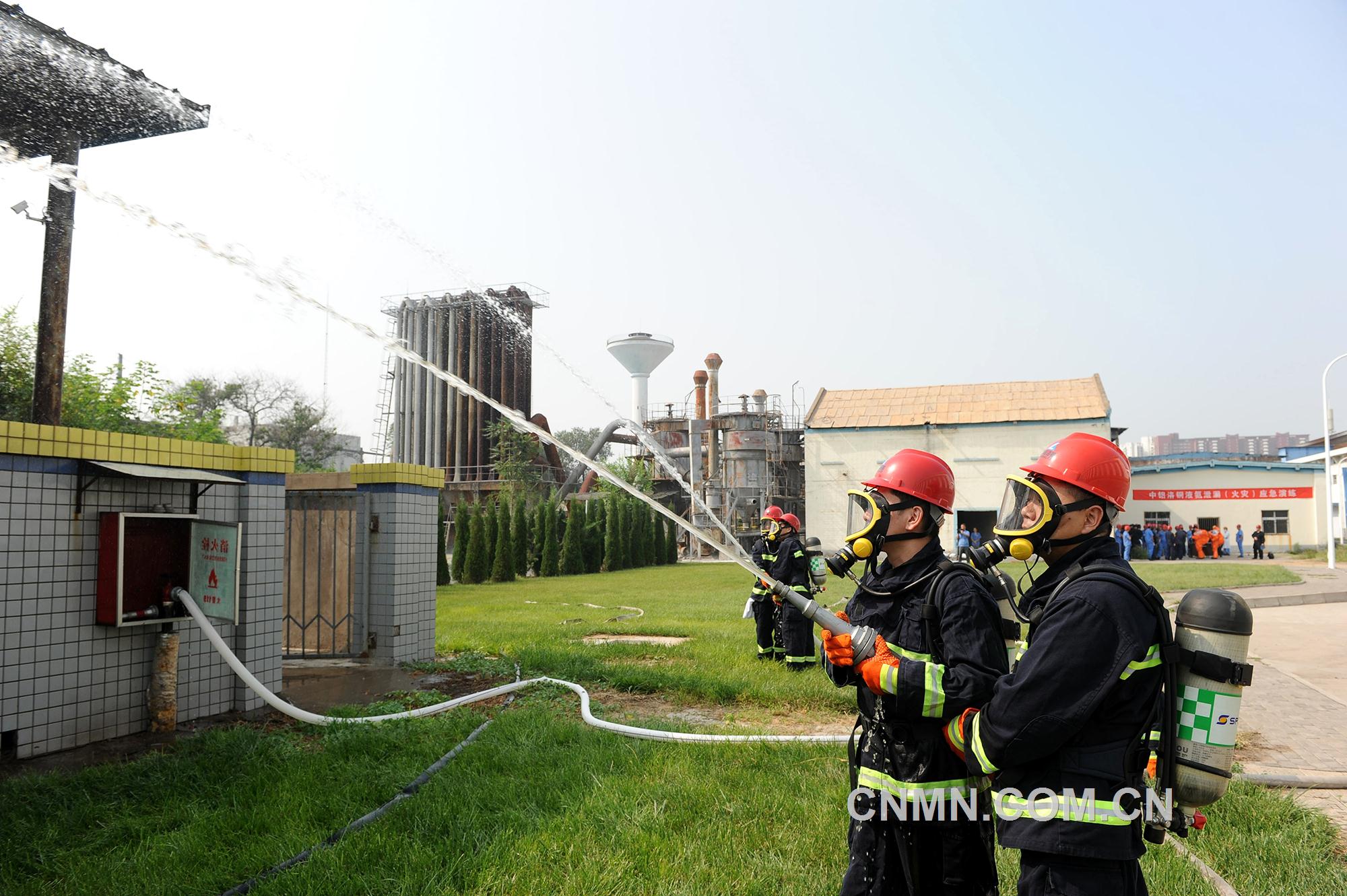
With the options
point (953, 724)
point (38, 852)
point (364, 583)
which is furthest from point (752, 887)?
point (364, 583)

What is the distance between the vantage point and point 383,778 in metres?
5.16

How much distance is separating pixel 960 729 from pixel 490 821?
9.60 feet

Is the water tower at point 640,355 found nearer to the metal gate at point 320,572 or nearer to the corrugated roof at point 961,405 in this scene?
the corrugated roof at point 961,405

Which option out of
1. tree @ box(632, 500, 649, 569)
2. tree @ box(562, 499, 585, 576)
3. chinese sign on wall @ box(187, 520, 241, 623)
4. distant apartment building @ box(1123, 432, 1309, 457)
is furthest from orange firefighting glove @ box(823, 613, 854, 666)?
distant apartment building @ box(1123, 432, 1309, 457)

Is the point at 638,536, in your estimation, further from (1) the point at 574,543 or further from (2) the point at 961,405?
(2) the point at 961,405

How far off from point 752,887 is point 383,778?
2.56 metres

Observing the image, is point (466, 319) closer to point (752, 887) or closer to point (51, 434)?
point (51, 434)

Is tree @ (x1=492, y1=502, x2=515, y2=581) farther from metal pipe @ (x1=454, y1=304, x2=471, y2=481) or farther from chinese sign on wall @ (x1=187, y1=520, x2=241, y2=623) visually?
chinese sign on wall @ (x1=187, y1=520, x2=241, y2=623)

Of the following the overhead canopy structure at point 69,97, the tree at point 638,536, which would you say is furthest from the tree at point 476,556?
the overhead canopy structure at point 69,97

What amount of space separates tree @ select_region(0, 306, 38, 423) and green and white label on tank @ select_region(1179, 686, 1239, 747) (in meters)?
27.5

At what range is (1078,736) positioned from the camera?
2.45m

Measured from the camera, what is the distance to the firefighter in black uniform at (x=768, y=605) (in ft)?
31.2

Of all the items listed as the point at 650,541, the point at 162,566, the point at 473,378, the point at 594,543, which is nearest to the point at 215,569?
the point at 162,566

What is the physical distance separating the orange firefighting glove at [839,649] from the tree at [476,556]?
23250mm
